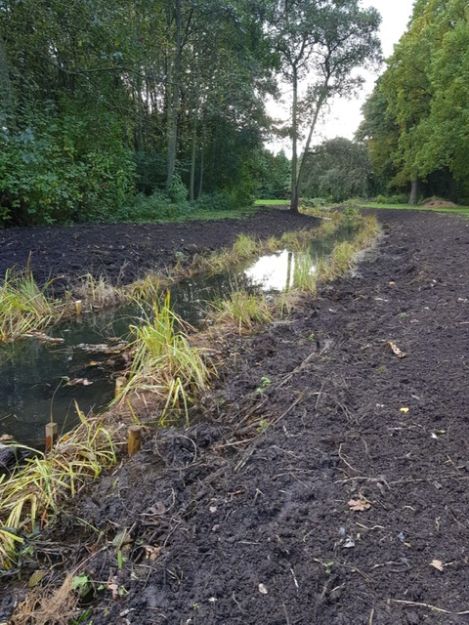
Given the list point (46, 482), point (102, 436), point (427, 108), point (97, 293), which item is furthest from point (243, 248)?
point (427, 108)

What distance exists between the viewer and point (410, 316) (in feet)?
14.0

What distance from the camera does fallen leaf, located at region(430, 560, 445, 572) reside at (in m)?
1.50

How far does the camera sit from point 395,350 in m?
3.40

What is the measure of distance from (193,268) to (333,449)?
6.07 m

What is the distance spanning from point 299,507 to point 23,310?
13.2ft

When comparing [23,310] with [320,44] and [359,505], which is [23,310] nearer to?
[359,505]

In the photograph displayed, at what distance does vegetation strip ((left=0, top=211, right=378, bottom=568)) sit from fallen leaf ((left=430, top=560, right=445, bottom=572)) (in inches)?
66.4

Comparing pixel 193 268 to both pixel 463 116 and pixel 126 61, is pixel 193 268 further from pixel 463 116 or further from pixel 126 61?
pixel 463 116

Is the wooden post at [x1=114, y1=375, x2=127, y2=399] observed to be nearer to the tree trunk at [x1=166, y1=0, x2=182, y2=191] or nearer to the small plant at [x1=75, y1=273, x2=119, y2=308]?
the small plant at [x1=75, y1=273, x2=119, y2=308]

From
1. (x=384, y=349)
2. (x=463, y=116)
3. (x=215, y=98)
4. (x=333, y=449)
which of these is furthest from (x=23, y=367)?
(x=463, y=116)

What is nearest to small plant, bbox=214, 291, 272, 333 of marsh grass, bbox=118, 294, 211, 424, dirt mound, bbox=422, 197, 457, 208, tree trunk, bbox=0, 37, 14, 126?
marsh grass, bbox=118, 294, 211, 424

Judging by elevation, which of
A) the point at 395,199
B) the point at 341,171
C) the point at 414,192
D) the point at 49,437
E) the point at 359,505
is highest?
the point at 341,171

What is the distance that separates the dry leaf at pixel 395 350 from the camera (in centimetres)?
331

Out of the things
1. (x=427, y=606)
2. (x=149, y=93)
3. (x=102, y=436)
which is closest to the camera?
(x=427, y=606)
